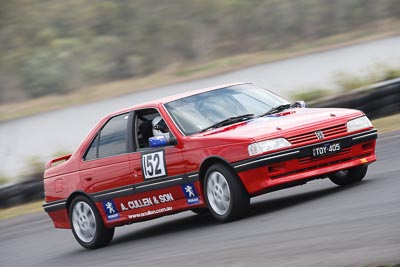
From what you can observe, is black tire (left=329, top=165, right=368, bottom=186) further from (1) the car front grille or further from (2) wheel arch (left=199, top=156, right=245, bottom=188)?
(2) wheel arch (left=199, top=156, right=245, bottom=188)

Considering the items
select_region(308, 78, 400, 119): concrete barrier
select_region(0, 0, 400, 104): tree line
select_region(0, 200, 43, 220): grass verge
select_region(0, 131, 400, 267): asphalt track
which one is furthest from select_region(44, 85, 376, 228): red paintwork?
select_region(0, 0, 400, 104): tree line

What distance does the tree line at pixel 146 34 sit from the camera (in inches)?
2040

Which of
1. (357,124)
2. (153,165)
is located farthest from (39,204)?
(357,124)

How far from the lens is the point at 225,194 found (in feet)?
29.2

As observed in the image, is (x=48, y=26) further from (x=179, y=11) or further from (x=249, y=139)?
(x=249, y=139)

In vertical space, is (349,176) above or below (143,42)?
below

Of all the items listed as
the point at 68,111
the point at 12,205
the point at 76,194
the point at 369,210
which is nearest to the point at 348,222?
the point at 369,210

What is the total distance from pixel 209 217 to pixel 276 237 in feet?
9.05

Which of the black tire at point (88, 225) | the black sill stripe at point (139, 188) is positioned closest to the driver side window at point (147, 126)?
the black sill stripe at point (139, 188)

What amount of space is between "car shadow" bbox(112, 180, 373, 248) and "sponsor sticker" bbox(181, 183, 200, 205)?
0.33m

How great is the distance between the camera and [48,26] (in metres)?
60.6

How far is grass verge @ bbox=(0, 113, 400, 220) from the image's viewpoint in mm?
15543

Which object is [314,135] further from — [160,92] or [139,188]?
[160,92]

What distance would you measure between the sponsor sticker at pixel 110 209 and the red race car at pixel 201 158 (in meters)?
0.01
